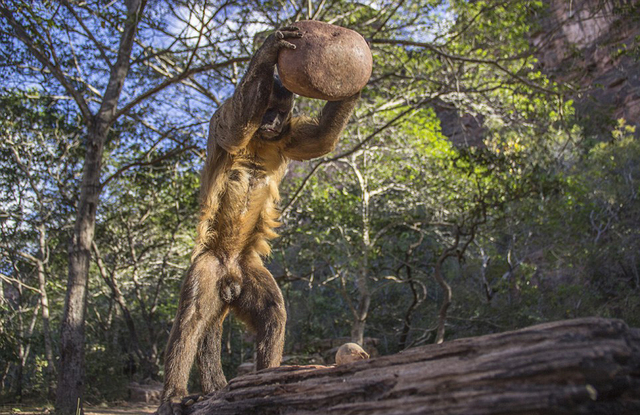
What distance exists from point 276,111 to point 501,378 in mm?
2845

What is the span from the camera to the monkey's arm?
14.4ft

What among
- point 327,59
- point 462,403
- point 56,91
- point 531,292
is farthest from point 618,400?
point 531,292

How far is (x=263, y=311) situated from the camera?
4.17m

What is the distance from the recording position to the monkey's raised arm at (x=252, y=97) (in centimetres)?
376

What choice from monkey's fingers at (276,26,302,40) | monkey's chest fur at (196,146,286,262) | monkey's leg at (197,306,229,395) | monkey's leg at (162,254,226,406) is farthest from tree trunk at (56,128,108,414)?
monkey's fingers at (276,26,302,40)

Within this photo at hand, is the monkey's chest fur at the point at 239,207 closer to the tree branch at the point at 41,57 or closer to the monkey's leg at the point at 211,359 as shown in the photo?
the monkey's leg at the point at 211,359

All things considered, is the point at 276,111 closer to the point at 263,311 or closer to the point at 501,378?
the point at 263,311

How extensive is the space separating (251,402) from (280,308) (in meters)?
1.41

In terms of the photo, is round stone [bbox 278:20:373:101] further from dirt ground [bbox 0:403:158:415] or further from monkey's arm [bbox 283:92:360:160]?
dirt ground [bbox 0:403:158:415]

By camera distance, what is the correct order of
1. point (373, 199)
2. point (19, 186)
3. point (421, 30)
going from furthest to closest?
1. point (373, 199)
2. point (19, 186)
3. point (421, 30)

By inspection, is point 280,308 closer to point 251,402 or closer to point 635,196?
point 251,402

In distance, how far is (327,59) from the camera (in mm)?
3602

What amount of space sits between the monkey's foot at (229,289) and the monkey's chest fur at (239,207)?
19 centimetres

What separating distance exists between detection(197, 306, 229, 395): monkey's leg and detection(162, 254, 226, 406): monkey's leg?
144 mm
